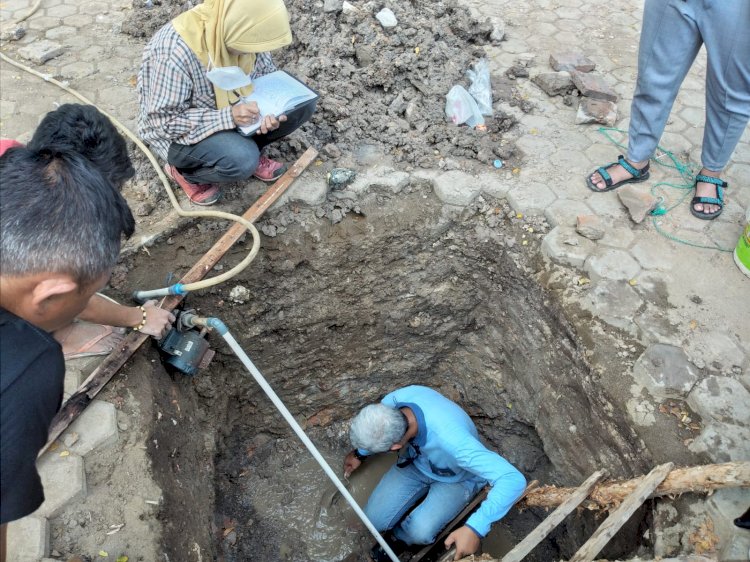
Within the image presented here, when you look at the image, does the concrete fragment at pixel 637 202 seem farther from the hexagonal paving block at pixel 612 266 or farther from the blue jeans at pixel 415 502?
the blue jeans at pixel 415 502

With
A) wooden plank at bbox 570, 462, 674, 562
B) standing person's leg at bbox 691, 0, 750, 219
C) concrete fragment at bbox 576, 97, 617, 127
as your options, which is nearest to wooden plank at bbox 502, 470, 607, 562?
wooden plank at bbox 570, 462, 674, 562

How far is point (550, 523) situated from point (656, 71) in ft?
8.23

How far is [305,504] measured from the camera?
13.2ft

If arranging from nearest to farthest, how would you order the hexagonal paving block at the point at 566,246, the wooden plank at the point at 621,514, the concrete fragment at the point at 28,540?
the concrete fragment at the point at 28,540 < the wooden plank at the point at 621,514 < the hexagonal paving block at the point at 566,246

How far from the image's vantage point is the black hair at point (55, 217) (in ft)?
4.97

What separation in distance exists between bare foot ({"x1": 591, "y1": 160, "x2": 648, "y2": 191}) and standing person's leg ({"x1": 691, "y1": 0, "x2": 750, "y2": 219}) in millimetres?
362

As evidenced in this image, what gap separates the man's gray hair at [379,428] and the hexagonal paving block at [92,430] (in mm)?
1226

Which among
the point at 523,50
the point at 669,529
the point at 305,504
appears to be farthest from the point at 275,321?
the point at 523,50

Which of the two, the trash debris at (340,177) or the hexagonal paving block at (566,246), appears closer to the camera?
the hexagonal paving block at (566,246)

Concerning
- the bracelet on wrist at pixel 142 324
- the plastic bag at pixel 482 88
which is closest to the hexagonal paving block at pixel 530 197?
the plastic bag at pixel 482 88

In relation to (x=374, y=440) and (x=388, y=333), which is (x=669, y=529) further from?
(x=388, y=333)

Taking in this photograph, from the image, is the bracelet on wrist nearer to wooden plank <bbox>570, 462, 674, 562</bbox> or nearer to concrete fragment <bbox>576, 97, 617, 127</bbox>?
wooden plank <bbox>570, 462, 674, 562</bbox>

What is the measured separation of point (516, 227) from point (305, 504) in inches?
96.6

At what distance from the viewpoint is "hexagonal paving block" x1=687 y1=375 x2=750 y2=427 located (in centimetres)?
258
